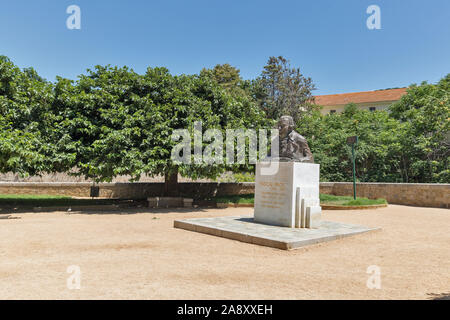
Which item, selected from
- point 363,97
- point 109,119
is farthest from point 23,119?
point 363,97

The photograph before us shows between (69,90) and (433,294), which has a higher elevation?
(69,90)

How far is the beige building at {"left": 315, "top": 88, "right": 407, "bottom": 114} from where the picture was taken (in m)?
60.2

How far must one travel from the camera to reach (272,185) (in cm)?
983

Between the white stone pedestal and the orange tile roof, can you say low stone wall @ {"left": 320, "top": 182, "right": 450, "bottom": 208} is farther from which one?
the orange tile roof

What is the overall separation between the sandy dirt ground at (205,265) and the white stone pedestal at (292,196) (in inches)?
54.4

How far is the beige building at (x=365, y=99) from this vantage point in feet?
198

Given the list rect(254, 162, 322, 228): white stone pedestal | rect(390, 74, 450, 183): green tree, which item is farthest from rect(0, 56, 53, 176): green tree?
rect(390, 74, 450, 183): green tree

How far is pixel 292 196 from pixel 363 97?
61242 mm

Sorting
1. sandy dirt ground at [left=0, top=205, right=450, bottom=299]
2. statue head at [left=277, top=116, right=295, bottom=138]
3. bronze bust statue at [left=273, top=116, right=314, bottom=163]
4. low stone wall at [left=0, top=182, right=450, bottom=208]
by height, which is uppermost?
statue head at [left=277, top=116, right=295, bottom=138]

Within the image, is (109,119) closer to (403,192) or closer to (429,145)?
(403,192)

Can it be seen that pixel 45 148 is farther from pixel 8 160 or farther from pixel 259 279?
pixel 259 279

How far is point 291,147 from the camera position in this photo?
9914 mm
